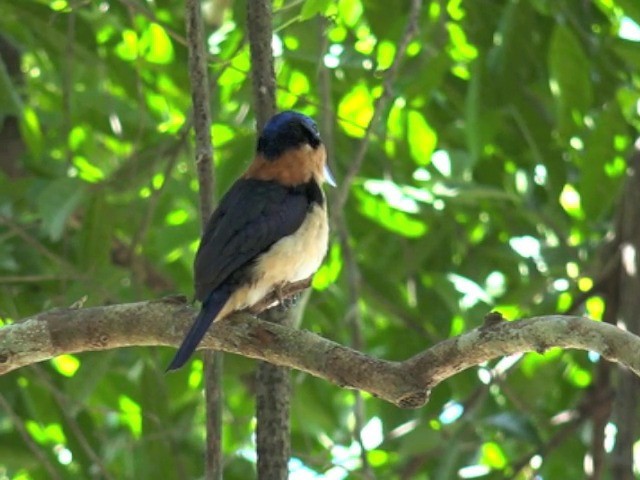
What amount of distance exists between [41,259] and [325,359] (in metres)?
2.86

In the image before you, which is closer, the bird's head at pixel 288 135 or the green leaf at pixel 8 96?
the bird's head at pixel 288 135

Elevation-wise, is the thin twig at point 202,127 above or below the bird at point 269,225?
above

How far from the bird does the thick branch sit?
8.6 inches

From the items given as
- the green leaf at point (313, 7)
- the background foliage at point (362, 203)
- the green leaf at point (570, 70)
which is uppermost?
the green leaf at point (313, 7)

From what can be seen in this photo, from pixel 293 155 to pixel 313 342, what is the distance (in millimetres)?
1434

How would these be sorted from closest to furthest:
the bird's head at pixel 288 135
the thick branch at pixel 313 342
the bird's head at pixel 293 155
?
the thick branch at pixel 313 342, the bird's head at pixel 288 135, the bird's head at pixel 293 155

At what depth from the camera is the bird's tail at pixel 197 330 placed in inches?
152

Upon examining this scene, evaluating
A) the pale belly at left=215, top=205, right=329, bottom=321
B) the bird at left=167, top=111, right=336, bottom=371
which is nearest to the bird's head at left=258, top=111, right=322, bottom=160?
the bird at left=167, top=111, right=336, bottom=371

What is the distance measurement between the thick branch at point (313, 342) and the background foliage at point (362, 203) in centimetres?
88

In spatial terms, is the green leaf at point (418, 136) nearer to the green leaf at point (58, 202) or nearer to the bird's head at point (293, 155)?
the bird's head at point (293, 155)

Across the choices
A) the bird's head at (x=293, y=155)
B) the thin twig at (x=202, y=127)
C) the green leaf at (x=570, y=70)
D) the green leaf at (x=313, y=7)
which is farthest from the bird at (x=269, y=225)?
the green leaf at (x=570, y=70)

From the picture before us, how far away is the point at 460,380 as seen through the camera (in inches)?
232

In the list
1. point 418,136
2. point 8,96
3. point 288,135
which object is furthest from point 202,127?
point 418,136

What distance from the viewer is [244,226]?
15.4 ft
